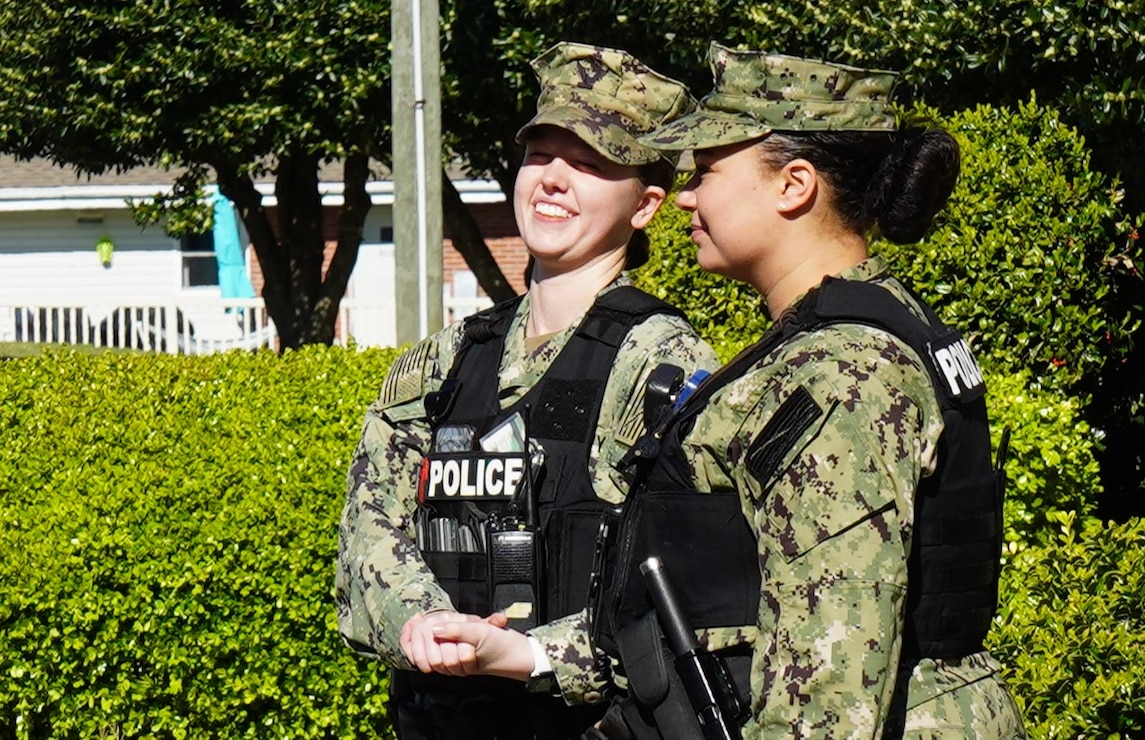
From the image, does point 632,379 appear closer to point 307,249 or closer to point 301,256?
point 301,256

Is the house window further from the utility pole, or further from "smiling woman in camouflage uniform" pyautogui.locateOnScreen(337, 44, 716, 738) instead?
"smiling woman in camouflage uniform" pyautogui.locateOnScreen(337, 44, 716, 738)

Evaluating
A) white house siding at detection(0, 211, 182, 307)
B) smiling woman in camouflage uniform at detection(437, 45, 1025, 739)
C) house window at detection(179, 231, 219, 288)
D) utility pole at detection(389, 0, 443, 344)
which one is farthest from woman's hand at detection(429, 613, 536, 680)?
white house siding at detection(0, 211, 182, 307)

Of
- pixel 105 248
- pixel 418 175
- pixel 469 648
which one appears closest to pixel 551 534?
pixel 469 648

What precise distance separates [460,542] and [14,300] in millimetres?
18877

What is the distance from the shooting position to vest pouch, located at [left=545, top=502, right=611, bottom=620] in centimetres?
276

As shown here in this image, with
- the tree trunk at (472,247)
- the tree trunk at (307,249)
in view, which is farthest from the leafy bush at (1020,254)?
the tree trunk at (307,249)

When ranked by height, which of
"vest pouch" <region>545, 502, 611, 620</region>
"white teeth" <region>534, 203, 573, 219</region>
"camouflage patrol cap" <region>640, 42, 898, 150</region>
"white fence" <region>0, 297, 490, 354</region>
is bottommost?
"white fence" <region>0, 297, 490, 354</region>

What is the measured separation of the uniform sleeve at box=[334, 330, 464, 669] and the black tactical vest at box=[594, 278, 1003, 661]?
715 mm

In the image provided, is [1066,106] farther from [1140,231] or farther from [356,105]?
[356,105]

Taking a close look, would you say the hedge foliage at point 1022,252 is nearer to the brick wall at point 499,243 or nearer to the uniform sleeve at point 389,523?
the uniform sleeve at point 389,523

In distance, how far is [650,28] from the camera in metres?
10.0

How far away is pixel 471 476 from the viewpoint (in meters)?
2.89

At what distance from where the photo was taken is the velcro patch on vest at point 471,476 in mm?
2844

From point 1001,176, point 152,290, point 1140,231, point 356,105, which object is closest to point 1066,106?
point 1140,231
